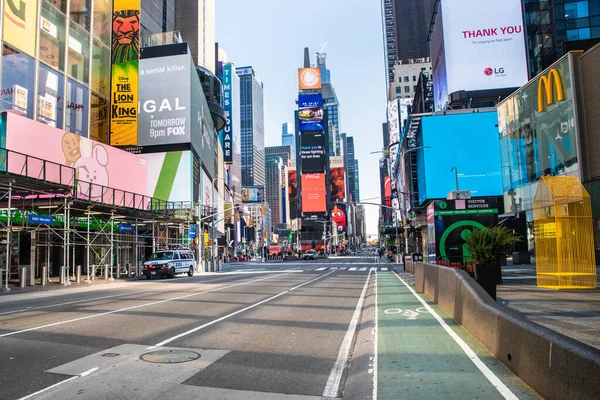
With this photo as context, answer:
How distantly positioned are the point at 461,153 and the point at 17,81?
51630 millimetres

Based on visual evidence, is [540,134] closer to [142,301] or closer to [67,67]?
[142,301]

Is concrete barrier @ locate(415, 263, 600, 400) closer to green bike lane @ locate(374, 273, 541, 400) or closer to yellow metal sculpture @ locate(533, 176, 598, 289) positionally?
green bike lane @ locate(374, 273, 541, 400)

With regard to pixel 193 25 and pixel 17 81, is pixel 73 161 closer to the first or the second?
pixel 17 81

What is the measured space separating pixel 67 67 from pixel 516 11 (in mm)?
52691

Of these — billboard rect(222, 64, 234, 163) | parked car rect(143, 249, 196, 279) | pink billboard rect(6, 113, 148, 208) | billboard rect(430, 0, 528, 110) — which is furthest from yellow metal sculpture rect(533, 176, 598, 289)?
billboard rect(222, 64, 234, 163)

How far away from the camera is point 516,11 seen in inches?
2308

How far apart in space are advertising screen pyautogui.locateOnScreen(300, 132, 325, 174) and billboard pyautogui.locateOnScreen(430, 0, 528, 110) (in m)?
106

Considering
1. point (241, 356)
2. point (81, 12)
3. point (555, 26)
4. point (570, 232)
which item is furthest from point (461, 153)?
point (241, 356)

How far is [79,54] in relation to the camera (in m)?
38.5

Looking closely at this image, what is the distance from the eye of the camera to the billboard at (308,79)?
168250mm

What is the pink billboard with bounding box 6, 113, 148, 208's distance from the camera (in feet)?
99.1

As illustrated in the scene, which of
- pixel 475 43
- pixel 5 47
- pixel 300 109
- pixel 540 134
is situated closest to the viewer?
pixel 540 134

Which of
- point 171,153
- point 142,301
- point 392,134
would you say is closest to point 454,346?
point 142,301

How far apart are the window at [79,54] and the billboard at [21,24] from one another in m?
4.49
